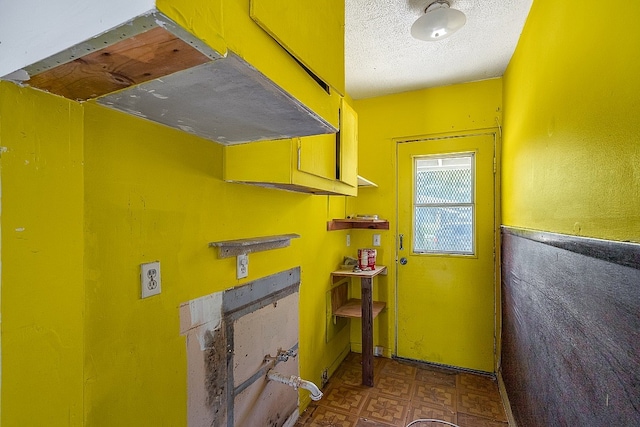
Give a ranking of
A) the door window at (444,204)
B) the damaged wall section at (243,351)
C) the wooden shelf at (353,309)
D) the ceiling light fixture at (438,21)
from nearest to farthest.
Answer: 1. the damaged wall section at (243,351)
2. the ceiling light fixture at (438,21)
3. the wooden shelf at (353,309)
4. the door window at (444,204)

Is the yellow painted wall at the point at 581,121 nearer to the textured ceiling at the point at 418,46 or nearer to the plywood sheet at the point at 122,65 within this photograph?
the textured ceiling at the point at 418,46

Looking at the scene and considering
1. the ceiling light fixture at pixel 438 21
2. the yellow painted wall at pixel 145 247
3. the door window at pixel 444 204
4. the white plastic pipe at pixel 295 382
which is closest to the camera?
the yellow painted wall at pixel 145 247

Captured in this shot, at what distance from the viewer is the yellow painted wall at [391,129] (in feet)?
8.75

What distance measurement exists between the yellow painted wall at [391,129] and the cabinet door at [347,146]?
3.03ft

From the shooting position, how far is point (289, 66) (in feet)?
2.66

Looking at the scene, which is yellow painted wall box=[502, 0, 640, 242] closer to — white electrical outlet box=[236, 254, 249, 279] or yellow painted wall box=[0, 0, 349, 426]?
yellow painted wall box=[0, 0, 349, 426]

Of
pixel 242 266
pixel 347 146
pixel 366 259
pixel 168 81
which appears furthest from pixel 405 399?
pixel 168 81

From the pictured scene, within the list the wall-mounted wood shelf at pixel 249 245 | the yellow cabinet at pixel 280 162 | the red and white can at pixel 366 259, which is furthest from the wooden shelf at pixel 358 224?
the yellow cabinet at pixel 280 162

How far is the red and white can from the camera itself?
2.78m

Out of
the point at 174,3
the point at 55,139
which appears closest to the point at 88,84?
the point at 55,139

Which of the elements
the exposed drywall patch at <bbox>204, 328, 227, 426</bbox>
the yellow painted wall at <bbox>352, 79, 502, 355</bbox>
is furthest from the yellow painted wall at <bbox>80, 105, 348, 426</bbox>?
the yellow painted wall at <bbox>352, 79, 502, 355</bbox>

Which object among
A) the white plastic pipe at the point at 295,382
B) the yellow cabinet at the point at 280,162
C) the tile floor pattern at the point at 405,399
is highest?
the yellow cabinet at the point at 280,162

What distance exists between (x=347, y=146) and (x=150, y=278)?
137 cm

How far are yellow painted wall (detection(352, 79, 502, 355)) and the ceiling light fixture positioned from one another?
108cm
